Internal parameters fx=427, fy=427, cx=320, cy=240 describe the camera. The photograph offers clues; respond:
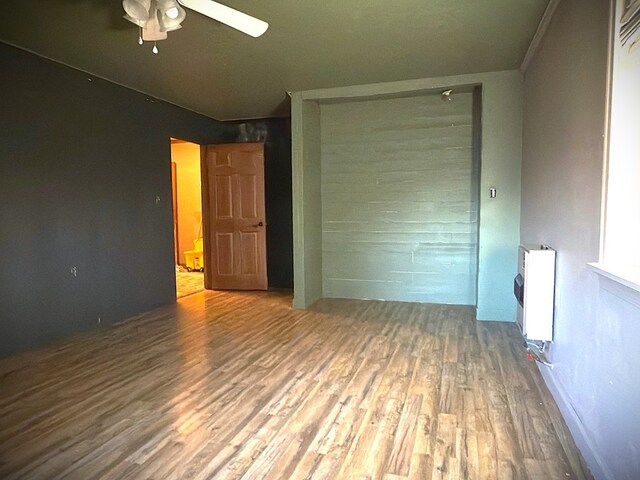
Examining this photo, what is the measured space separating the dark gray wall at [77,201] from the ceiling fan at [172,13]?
72.2 inches

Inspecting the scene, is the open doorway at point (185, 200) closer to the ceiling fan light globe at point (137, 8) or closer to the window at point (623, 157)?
the ceiling fan light globe at point (137, 8)

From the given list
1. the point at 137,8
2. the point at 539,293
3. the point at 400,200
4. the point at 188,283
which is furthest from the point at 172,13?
the point at 188,283

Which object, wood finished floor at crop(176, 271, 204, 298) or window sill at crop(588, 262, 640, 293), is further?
wood finished floor at crop(176, 271, 204, 298)

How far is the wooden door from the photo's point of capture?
19.7 ft

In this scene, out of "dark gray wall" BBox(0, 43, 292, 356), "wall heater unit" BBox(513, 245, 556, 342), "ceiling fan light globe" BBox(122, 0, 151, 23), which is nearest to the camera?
"ceiling fan light globe" BBox(122, 0, 151, 23)

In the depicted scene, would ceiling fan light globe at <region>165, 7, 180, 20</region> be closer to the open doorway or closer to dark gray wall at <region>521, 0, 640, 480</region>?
dark gray wall at <region>521, 0, 640, 480</region>

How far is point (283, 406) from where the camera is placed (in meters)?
2.54

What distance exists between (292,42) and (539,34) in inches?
74.6

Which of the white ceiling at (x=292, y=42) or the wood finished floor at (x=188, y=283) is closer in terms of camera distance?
the white ceiling at (x=292, y=42)

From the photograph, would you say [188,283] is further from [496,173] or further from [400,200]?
[496,173]

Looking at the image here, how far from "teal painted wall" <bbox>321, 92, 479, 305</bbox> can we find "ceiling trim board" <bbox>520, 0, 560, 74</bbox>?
3.42ft

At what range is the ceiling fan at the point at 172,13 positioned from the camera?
2.24m

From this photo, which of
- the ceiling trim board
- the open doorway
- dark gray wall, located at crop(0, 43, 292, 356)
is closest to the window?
the ceiling trim board

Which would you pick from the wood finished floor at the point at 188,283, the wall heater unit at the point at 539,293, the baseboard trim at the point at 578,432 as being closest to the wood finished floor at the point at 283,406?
the baseboard trim at the point at 578,432
